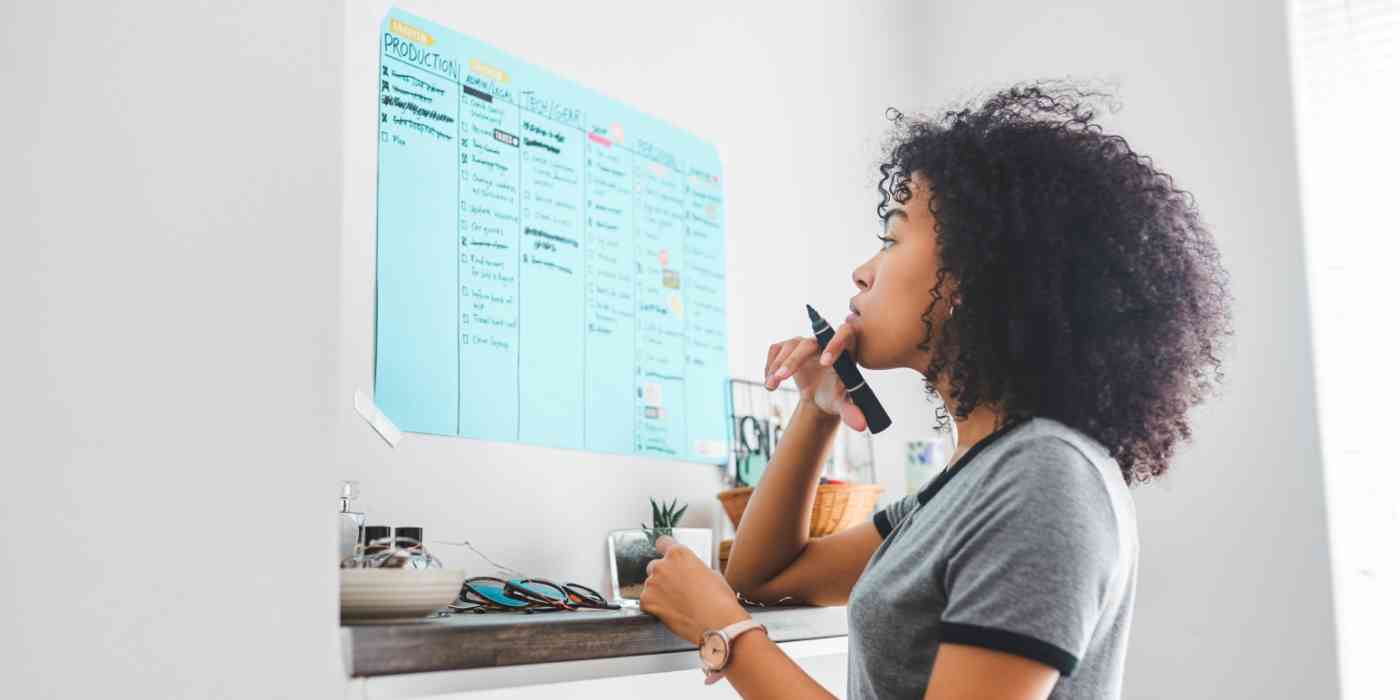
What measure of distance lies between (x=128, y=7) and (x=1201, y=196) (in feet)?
6.95

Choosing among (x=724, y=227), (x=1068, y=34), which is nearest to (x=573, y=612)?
(x=724, y=227)

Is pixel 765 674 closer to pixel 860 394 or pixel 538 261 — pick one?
pixel 860 394

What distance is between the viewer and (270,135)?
84 centimetres

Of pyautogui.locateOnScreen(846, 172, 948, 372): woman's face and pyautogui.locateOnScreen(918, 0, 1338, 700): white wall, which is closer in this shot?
pyautogui.locateOnScreen(846, 172, 948, 372): woman's face

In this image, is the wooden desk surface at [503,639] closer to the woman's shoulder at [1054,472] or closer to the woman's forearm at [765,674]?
the woman's forearm at [765,674]

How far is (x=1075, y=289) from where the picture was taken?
1.08 meters

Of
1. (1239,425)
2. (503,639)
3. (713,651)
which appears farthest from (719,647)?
(1239,425)

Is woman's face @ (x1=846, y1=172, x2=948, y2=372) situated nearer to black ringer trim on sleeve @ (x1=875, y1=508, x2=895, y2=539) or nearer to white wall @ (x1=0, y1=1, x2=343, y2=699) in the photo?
black ringer trim on sleeve @ (x1=875, y1=508, x2=895, y2=539)

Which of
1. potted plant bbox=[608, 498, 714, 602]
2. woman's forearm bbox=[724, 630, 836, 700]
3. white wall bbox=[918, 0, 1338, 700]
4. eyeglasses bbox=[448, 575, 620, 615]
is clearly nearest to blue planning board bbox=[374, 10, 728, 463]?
potted plant bbox=[608, 498, 714, 602]

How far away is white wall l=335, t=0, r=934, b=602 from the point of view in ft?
5.02

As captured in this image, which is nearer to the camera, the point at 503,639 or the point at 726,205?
the point at 503,639

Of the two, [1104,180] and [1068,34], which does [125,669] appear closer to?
[1104,180]

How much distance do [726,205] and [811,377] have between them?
0.78m

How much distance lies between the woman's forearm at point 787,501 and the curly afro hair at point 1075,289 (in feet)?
0.99
